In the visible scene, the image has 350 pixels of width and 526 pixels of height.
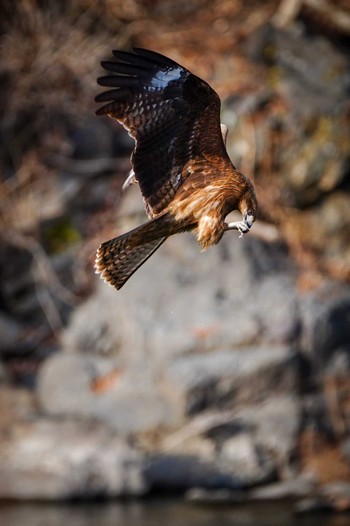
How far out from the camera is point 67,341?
393 inches

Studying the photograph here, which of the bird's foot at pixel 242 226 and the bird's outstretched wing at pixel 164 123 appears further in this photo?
the bird's outstretched wing at pixel 164 123

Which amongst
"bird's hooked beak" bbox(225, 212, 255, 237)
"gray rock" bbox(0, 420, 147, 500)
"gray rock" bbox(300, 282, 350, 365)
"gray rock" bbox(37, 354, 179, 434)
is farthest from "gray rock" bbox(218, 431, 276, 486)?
"bird's hooked beak" bbox(225, 212, 255, 237)

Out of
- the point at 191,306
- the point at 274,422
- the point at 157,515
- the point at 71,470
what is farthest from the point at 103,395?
the point at 274,422

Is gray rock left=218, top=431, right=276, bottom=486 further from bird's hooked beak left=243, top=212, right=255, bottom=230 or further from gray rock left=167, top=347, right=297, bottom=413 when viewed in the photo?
bird's hooked beak left=243, top=212, right=255, bottom=230

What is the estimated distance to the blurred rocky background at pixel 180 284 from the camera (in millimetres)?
8836

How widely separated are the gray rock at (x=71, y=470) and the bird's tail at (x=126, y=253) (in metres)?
4.38

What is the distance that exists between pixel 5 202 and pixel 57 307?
125cm

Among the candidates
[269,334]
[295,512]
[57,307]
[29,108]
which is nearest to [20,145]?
[29,108]

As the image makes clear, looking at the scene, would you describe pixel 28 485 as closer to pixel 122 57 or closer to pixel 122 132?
pixel 122 132

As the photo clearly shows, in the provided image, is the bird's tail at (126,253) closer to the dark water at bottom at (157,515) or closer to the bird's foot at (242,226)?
the bird's foot at (242,226)

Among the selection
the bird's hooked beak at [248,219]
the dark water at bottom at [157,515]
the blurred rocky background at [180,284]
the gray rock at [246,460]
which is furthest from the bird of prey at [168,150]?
the gray rock at [246,460]

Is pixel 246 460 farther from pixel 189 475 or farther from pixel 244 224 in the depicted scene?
pixel 244 224

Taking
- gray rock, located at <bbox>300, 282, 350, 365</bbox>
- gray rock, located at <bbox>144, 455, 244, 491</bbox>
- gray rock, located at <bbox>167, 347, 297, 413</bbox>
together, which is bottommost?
gray rock, located at <bbox>144, 455, 244, 491</bbox>

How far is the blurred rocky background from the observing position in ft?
29.0
